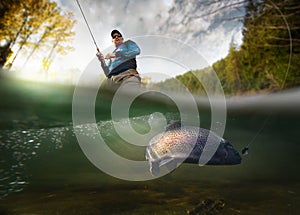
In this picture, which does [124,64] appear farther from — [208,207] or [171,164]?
[208,207]

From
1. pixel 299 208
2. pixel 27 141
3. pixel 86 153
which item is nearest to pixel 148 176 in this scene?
pixel 299 208

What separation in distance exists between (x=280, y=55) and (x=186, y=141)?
14817mm

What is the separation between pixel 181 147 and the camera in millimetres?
3045

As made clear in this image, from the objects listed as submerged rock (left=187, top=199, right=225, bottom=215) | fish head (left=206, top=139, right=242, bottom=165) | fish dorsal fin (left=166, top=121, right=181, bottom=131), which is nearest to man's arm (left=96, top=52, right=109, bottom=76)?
fish dorsal fin (left=166, top=121, right=181, bottom=131)

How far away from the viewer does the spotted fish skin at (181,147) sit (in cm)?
302

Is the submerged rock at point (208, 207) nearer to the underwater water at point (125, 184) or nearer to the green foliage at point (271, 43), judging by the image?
the underwater water at point (125, 184)

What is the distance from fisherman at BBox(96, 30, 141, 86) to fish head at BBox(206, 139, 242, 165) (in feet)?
4.57

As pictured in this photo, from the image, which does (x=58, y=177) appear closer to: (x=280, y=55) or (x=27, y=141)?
(x=27, y=141)

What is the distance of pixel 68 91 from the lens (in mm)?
10477

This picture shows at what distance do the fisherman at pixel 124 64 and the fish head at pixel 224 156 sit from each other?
4.57 feet

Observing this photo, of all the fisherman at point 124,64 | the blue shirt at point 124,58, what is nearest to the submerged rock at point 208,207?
the fisherman at point 124,64

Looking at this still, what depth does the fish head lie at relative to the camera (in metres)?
3.34

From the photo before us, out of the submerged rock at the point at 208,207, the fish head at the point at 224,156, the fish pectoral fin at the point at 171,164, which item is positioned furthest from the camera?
the fish head at the point at 224,156

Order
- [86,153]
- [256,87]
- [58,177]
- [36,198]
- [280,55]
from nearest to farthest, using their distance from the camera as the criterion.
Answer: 1. [36,198]
2. [58,177]
3. [86,153]
4. [280,55]
5. [256,87]
